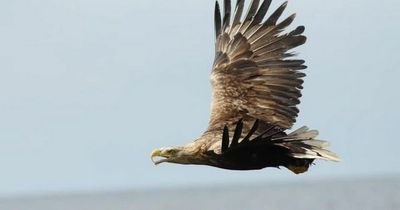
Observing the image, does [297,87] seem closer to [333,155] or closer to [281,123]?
[281,123]

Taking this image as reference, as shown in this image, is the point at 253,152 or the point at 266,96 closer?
the point at 253,152

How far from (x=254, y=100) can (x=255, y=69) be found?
529 millimetres

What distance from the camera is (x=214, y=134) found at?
42.2 feet

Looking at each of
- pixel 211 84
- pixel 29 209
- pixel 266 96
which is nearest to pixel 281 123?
pixel 266 96

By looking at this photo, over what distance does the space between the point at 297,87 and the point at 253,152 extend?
189 centimetres

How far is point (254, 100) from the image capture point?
1377 cm

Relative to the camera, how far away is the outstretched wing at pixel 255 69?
13586 mm

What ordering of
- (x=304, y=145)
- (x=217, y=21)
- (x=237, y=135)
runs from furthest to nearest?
(x=217, y=21)
(x=304, y=145)
(x=237, y=135)

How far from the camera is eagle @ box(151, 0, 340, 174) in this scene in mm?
12094

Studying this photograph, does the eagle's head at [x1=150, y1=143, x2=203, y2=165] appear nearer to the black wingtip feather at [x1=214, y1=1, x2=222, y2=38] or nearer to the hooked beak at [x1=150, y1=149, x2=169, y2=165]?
the hooked beak at [x1=150, y1=149, x2=169, y2=165]

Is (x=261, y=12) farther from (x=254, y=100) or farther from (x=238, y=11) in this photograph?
(x=254, y=100)

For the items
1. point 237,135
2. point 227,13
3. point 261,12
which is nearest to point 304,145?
point 237,135

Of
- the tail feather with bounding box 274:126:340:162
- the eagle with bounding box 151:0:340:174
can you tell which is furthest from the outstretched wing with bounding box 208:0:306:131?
the tail feather with bounding box 274:126:340:162

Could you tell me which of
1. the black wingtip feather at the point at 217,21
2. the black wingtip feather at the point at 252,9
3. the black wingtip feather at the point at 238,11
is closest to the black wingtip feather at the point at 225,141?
the black wingtip feather at the point at 252,9
